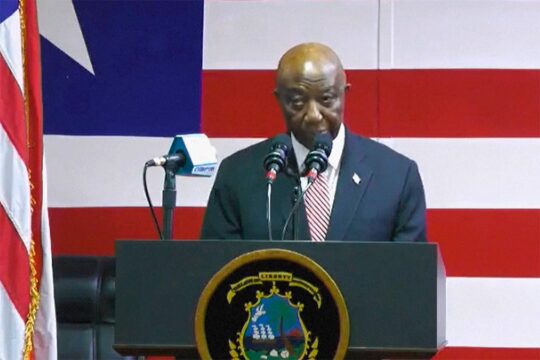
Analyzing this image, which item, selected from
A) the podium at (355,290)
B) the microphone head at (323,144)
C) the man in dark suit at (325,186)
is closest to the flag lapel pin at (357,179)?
the man in dark suit at (325,186)

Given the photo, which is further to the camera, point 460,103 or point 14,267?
point 460,103

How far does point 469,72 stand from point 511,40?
0.52ft

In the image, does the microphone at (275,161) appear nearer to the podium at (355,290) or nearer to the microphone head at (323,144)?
the microphone head at (323,144)

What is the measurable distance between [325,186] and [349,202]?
0.22 feet

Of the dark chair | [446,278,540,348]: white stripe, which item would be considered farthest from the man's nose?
[446,278,540,348]: white stripe

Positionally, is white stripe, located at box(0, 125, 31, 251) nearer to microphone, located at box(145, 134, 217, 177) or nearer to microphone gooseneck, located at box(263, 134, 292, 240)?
microphone, located at box(145, 134, 217, 177)

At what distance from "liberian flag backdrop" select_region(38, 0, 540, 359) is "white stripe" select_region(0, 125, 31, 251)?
3.11 feet

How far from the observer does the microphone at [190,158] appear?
2324 mm

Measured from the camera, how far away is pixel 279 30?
12.3 ft

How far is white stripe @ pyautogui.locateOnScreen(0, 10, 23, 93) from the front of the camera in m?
2.85

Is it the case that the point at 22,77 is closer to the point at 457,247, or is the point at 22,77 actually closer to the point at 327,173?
the point at 327,173

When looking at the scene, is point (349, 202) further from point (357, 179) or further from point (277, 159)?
point (277, 159)

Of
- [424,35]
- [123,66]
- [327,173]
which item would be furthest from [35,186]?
[424,35]

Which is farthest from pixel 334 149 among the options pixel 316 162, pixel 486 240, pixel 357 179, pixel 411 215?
pixel 486 240
